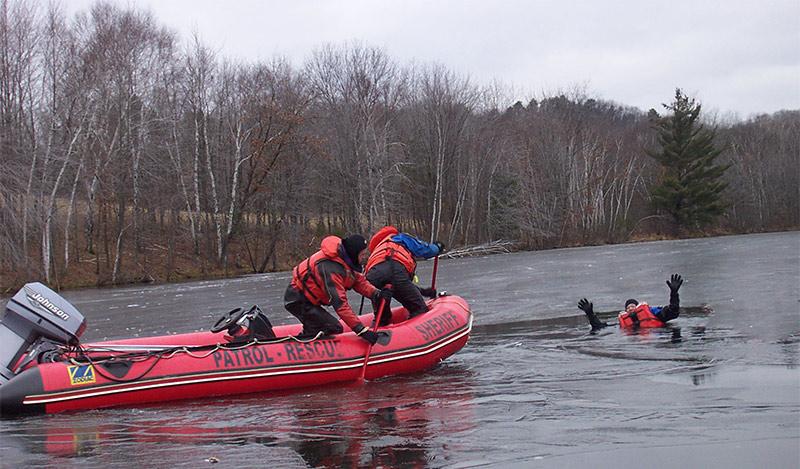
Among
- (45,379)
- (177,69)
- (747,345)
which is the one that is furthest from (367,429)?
(177,69)

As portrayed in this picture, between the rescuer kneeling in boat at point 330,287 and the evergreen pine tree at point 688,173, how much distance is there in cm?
4132

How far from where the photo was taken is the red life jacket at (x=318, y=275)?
7883mm

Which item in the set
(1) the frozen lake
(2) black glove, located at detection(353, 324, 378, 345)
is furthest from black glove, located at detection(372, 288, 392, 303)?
(1) the frozen lake

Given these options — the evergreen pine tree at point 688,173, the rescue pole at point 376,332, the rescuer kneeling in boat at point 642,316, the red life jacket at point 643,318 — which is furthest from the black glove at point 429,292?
the evergreen pine tree at point 688,173

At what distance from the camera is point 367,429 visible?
5.89 m

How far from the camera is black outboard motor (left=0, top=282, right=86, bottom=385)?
705cm

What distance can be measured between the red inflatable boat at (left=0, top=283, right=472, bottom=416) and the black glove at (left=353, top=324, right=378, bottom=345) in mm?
111

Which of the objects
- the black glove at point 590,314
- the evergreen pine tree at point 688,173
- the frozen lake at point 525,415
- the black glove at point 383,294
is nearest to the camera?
the frozen lake at point 525,415

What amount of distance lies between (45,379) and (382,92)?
35.4m

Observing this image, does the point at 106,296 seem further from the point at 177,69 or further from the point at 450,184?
the point at 450,184

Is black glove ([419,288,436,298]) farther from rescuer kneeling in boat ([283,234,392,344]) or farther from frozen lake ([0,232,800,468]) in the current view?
rescuer kneeling in boat ([283,234,392,344])

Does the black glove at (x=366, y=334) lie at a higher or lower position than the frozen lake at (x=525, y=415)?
higher

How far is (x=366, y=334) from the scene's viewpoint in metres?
7.96

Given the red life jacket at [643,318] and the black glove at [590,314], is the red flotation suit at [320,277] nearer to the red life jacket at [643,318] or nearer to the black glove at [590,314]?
the black glove at [590,314]
